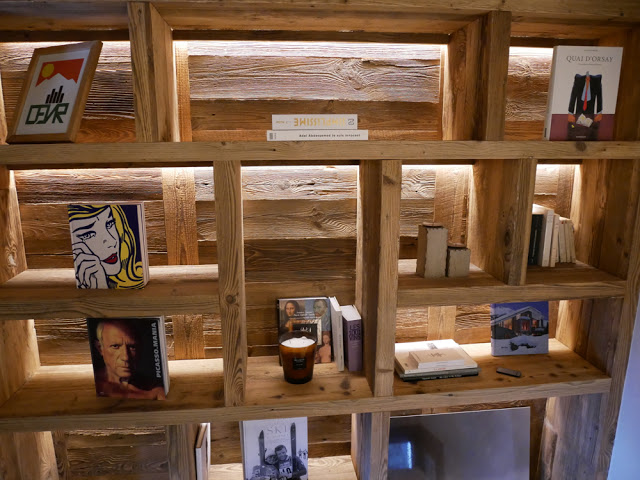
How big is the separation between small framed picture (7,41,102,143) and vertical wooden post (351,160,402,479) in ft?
2.91

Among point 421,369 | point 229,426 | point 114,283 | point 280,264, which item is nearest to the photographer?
point 114,283

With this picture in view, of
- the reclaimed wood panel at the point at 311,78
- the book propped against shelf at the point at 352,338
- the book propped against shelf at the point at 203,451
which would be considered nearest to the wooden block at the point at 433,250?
the book propped against shelf at the point at 352,338

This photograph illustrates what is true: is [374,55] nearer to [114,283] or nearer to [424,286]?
[424,286]

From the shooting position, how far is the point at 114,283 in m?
1.42

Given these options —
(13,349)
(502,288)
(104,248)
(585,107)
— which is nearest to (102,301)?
(104,248)

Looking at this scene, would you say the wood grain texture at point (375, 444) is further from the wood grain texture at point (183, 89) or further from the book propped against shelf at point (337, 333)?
the wood grain texture at point (183, 89)

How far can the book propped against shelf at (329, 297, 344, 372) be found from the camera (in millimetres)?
1591

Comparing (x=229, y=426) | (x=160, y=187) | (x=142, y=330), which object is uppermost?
(x=160, y=187)

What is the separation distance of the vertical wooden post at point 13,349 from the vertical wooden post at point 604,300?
2.06 m

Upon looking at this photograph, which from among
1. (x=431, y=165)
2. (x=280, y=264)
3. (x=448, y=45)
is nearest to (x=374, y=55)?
(x=448, y=45)

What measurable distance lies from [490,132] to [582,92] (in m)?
0.33

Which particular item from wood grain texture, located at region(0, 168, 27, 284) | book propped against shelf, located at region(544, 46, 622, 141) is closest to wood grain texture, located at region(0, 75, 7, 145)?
wood grain texture, located at region(0, 168, 27, 284)

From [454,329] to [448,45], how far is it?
1.10m

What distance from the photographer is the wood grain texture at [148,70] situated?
125cm
